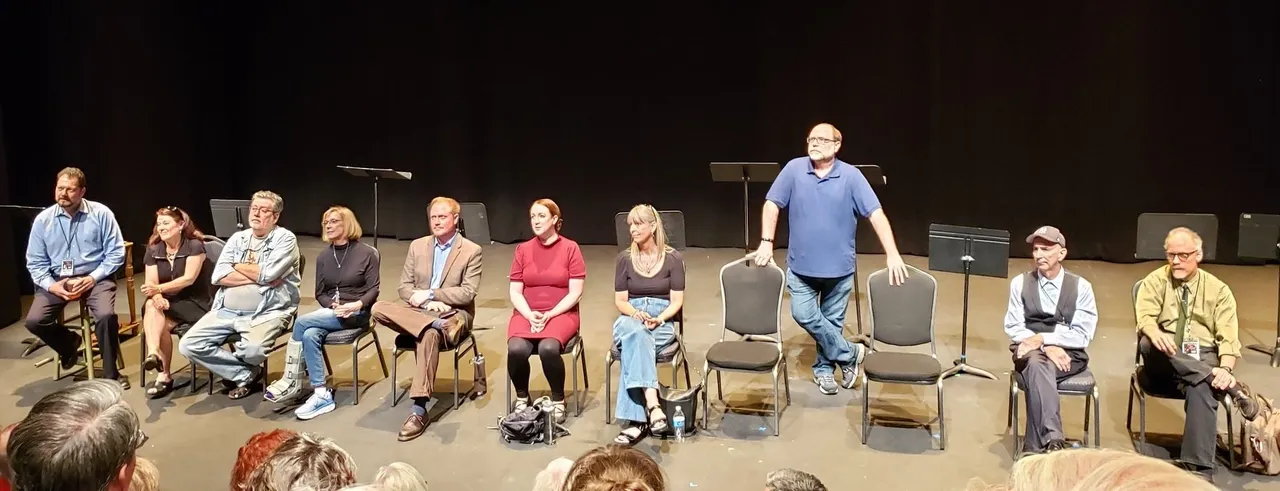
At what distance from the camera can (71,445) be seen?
179 centimetres

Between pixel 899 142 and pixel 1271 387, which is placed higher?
pixel 899 142

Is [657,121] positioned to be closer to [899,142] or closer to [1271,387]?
[899,142]

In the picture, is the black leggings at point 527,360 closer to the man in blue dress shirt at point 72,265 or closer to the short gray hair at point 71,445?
the man in blue dress shirt at point 72,265

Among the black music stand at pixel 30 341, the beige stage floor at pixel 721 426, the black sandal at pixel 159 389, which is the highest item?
the black music stand at pixel 30 341

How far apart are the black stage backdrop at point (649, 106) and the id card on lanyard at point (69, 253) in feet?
10.2

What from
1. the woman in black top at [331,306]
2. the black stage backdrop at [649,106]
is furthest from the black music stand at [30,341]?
the black stage backdrop at [649,106]

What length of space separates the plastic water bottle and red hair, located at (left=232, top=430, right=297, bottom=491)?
2.35 m

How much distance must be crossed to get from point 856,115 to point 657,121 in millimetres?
1983

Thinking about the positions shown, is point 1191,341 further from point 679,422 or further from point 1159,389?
point 679,422

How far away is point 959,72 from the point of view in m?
8.38

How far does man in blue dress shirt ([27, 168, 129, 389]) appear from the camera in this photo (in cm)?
508

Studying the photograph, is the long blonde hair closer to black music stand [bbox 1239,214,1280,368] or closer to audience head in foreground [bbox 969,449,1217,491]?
audience head in foreground [bbox 969,449,1217,491]

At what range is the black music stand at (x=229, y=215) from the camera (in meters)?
5.93

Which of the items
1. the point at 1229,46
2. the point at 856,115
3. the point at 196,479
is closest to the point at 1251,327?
the point at 1229,46
